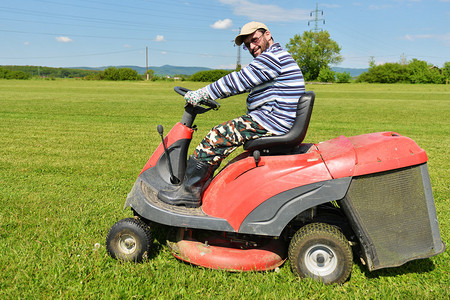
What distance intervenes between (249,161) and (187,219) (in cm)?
70

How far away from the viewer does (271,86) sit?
11.2ft

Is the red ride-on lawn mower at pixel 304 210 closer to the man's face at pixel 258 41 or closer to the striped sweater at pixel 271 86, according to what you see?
the striped sweater at pixel 271 86

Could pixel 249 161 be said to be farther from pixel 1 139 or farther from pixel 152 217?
pixel 1 139

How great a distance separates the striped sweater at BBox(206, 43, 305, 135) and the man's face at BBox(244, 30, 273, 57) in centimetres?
9

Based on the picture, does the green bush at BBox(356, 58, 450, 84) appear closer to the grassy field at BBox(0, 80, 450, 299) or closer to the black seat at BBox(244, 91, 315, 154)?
the grassy field at BBox(0, 80, 450, 299)

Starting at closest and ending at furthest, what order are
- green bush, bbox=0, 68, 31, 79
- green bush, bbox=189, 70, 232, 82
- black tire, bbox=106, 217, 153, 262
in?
black tire, bbox=106, 217, 153, 262 < green bush, bbox=189, 70, 232, 82 < green bush, bbox=0, 68, 31, 79

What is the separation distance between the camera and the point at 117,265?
3.57m

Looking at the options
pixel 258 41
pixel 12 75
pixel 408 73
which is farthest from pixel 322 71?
pixel 258 41

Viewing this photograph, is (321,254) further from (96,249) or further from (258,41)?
(96,249)

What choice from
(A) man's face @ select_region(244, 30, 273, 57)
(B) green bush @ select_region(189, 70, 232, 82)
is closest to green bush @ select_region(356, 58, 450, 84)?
(B) green bush @ select_region(189, 70, 232, 82)

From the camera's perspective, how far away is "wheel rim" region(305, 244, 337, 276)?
11.0 ft

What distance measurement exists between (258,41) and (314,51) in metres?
91.3

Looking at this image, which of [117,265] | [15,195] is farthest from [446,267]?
[15,195]

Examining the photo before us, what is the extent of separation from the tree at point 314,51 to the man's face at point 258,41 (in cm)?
8597
